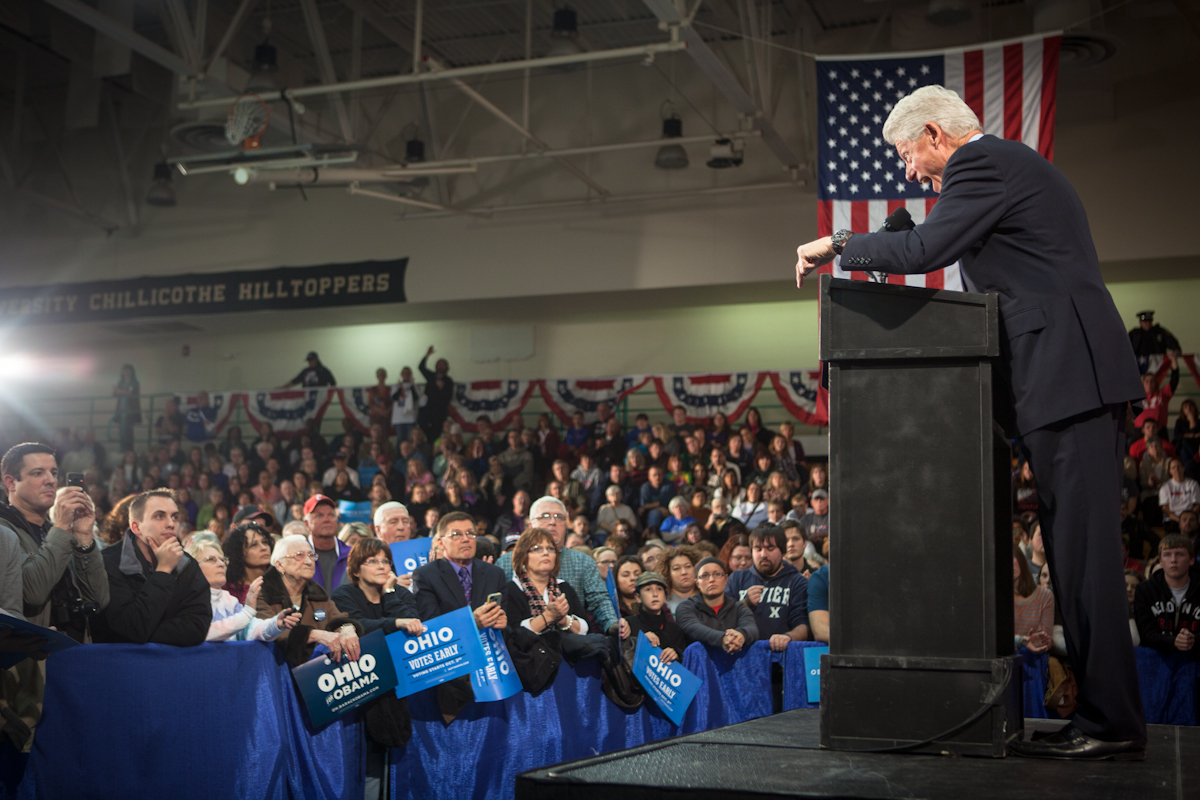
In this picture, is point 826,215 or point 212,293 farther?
point 212,293

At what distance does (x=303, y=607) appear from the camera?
5340mm

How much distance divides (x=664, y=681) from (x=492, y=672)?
3.49 ft

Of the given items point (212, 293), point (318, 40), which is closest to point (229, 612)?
point (318, 40)

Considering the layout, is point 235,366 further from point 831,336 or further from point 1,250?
point 831,336

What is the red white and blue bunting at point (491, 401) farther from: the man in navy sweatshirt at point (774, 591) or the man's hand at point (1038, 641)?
the man's hand at point (1038, 641)

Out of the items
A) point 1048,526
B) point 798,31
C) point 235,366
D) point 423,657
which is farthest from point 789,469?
point 235,366

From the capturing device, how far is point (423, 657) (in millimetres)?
5254

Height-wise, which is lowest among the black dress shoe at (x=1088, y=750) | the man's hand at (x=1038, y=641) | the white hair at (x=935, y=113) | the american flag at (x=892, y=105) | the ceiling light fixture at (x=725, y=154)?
the man's hand at (x=1038, y=641)

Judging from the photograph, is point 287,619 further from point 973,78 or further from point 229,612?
point 973,78

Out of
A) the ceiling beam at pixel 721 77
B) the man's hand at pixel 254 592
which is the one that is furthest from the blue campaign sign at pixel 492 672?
the ceiling beam at pixel 721 77

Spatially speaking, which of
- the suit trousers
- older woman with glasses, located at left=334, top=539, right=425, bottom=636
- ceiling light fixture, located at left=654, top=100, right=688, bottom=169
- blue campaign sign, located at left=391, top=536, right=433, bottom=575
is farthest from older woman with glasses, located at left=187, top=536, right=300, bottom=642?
ceiling light fixture, located at left=654, top=100, right=688, bottom=169

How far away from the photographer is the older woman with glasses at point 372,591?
5.45m

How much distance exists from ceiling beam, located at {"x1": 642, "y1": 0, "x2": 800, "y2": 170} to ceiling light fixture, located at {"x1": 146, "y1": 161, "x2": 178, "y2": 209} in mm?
9677

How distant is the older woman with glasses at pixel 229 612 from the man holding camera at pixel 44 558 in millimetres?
557
